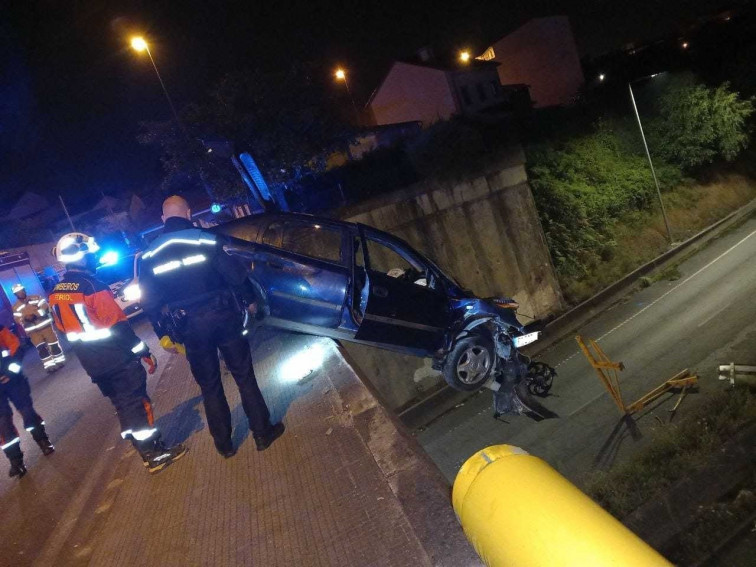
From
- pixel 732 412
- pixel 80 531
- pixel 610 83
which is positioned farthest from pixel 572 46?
pixel 80 531

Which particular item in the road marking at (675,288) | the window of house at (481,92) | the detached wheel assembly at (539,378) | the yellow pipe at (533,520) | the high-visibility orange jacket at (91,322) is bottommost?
the road marking at (675,288)

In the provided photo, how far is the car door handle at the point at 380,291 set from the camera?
4.57 meters

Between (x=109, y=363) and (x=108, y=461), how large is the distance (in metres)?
1.68

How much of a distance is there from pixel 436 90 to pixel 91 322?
29.7m

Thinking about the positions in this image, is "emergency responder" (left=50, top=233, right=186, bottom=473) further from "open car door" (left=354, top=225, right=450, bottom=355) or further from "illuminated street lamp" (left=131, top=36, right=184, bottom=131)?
"illuminated street lamp" (left=131, top=36, right=184, bottom=131)

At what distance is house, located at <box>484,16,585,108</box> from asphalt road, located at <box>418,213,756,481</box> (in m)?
24.7

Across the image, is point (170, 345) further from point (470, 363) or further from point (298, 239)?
point (470, 363)

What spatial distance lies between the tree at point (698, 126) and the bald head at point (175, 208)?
790 inches

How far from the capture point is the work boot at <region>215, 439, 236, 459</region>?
150 inches

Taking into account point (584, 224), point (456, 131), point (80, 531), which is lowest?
point (584, 224)

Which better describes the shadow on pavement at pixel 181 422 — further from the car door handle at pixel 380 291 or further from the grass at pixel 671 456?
the grass at pixel 671 456

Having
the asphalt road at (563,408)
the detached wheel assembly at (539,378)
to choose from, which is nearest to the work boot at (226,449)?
the asphalt road at (563,408)

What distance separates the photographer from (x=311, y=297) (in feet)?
14.7

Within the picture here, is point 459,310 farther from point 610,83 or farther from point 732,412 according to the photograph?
point 610,83
